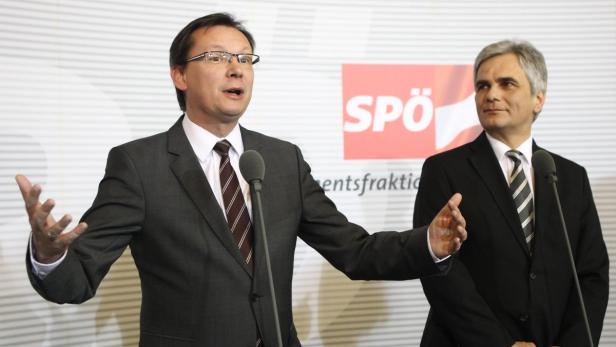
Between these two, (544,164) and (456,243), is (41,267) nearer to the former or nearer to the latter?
(456,243)

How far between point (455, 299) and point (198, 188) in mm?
1040

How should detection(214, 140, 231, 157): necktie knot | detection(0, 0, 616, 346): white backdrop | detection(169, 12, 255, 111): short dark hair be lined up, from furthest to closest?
detection(0, 0, 616, 346): white backdrop → detection(169, 12, 255, 111): short dark hair → detection(214, 140, 231, 157): necktie knot

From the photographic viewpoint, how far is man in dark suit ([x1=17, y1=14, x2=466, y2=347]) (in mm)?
2006

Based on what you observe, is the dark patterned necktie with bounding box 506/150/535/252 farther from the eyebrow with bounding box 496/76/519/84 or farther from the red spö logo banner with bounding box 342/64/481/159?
the red spö logo banner with bounding box 342/64/481/159

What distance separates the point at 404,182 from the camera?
12.0 feet

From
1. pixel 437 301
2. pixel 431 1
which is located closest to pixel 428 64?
pixel 431 1

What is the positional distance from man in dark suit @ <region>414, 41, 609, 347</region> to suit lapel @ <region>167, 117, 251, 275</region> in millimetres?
910

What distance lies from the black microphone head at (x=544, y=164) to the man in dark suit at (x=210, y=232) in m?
0.47

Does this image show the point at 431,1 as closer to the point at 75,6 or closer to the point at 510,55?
the point at 510,55

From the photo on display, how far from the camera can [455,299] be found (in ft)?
8.32

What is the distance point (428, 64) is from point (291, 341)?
199 cm

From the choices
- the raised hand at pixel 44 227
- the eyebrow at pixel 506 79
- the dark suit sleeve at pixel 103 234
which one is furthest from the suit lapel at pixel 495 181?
the raised hand at pixel 44 227

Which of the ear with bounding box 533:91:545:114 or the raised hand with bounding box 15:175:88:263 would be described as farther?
the ear with bounding box 533:91:545:114

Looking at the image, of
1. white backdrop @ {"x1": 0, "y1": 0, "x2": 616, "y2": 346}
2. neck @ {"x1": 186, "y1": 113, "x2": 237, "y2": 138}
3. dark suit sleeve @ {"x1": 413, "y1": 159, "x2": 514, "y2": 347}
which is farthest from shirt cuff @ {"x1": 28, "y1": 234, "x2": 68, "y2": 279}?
dark suit sleeve @ {"x1": 413, "y1": 159, "x2": 514, "y2": 347}
